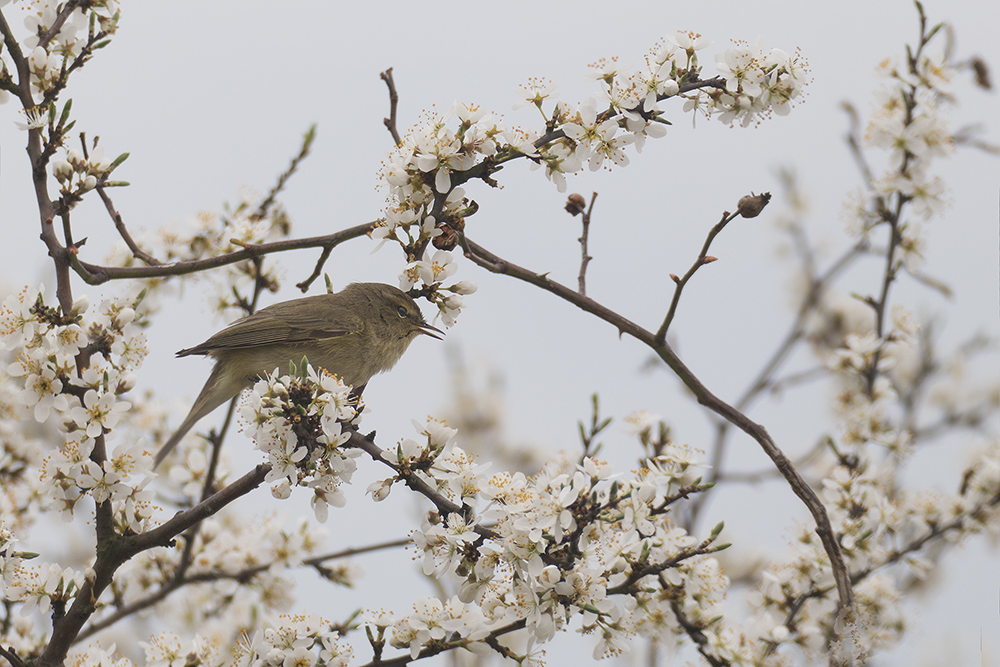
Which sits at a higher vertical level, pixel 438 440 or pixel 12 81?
pixel 12 81

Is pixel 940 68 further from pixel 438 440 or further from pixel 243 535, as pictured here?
pixel 243 535

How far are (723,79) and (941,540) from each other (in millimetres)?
3061

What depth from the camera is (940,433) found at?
5383 millimetres

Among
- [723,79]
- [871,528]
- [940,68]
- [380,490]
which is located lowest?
[380,490]

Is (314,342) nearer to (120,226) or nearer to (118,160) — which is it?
(120,226)

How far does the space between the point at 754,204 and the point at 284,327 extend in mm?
2969

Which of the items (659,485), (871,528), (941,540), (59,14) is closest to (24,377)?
(59,14)

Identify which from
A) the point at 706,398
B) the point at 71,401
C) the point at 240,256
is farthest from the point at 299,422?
the point at 706,398

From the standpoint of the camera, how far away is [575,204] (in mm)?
3510

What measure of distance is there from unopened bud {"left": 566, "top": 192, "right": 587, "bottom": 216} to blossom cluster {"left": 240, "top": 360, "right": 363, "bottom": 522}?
1.42 meters

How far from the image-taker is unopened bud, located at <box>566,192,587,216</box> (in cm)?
350

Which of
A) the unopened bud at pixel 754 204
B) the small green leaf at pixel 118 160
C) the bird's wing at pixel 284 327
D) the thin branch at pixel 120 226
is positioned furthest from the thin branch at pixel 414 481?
the bird's wing at pixel 284 327

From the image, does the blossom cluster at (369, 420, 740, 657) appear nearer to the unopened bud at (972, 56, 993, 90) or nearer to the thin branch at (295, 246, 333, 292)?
the thin branch at (295, 246, 333, 292)

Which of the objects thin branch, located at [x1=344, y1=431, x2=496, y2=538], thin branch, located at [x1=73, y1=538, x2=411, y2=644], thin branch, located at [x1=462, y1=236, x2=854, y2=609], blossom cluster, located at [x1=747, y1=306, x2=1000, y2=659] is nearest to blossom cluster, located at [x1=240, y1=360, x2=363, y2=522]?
thin branch, located at [x1=344, y1=431, x2=496, y2=538]
